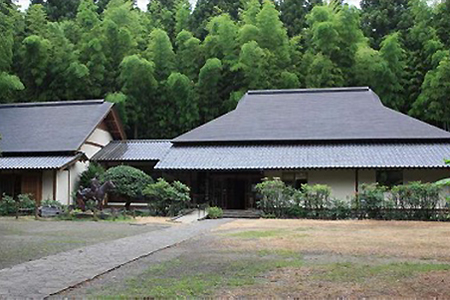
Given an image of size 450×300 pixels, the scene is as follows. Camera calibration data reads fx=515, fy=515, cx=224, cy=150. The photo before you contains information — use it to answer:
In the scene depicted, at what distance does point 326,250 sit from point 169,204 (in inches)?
396

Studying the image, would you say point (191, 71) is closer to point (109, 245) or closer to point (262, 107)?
point (262, 107)

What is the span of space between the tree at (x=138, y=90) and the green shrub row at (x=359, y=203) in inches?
415

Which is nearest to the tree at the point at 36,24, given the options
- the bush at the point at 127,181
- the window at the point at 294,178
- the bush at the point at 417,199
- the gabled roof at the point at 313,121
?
the gabled roof at the point at 313,121

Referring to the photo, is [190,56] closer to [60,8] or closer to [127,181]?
[127,181]

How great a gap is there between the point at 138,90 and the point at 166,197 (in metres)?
9.84

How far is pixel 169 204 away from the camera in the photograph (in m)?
17.8

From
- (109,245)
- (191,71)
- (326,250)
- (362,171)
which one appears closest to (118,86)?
(191,71)

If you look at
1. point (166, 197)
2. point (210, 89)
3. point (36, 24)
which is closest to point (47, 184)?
point (166, 197)

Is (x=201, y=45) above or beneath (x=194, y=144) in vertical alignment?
above

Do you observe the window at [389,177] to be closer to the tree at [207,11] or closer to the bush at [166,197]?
the bush at [166,197]

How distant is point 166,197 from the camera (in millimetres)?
17656

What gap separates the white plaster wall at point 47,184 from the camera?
65.6 ft

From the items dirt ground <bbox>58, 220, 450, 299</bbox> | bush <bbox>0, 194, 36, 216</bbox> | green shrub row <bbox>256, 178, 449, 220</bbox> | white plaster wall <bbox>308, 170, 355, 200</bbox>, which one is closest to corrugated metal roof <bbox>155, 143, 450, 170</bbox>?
white plaster wall <bbox>308, 170, 355, 200</bbox>

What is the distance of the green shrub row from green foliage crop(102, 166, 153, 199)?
4477mm
